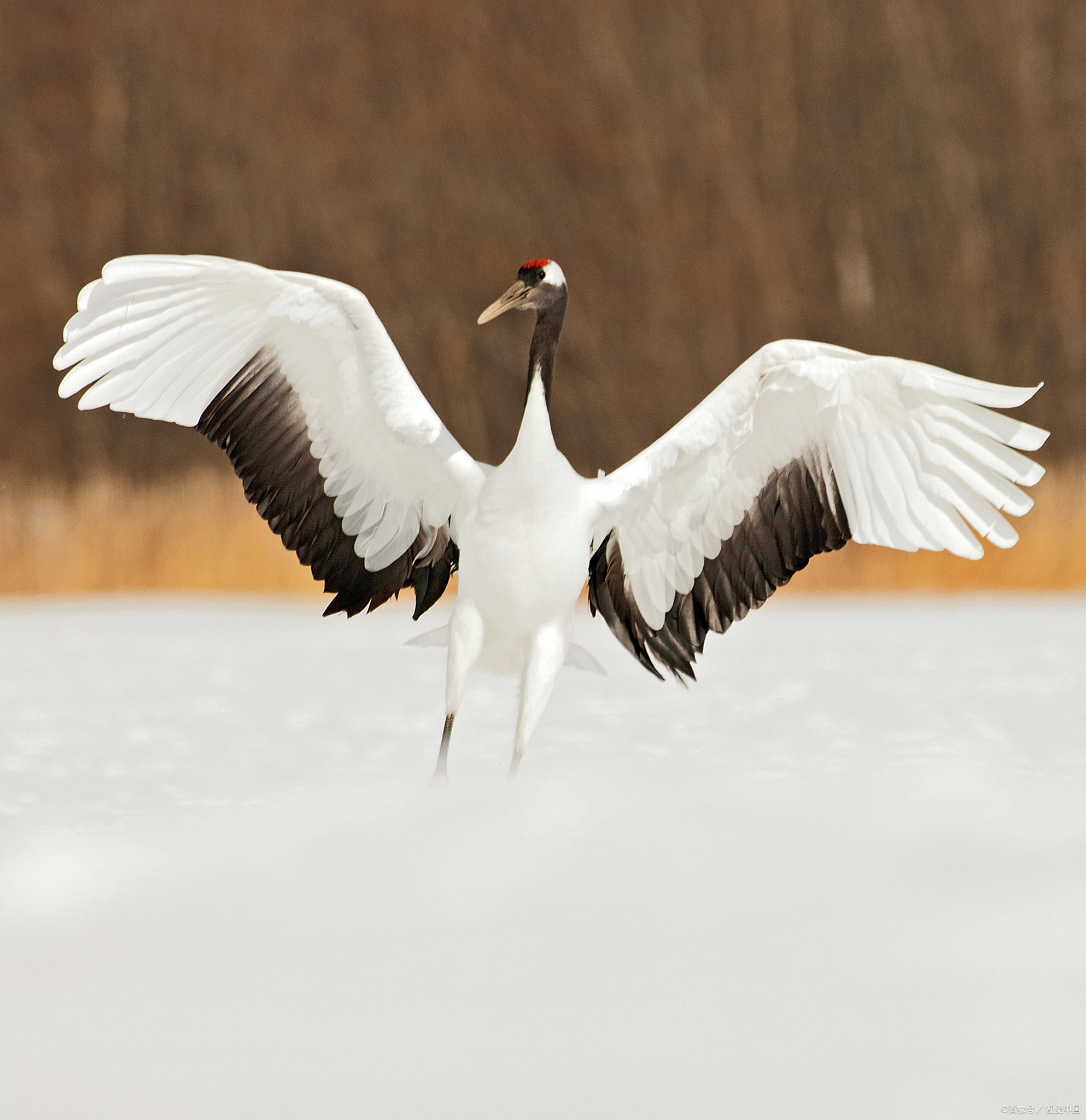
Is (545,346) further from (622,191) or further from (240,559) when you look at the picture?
(622,191)

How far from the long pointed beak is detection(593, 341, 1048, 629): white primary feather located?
517mm

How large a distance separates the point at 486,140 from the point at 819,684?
274 inches

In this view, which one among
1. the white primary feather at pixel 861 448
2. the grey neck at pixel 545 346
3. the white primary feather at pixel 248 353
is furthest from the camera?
the grey neck at pixel 545 346

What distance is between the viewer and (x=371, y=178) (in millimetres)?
11938

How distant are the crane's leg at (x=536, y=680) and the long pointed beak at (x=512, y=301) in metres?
0.84

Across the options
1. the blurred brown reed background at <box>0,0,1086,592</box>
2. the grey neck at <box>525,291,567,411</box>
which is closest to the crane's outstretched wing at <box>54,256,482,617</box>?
the grey neck at <box>525,291,567,411</box>

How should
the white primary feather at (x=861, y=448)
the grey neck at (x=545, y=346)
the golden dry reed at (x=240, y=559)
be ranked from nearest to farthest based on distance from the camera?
the white primary feather at (x=861, y=448), the grey neck at (x=545, y=346), the golden dry reed at (x=240, y=559)

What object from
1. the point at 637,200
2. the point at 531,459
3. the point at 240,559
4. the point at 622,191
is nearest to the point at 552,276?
the point at 531,459

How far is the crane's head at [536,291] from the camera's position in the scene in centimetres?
421

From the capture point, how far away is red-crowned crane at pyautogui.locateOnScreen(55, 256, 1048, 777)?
3.96m

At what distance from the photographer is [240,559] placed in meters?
8.25

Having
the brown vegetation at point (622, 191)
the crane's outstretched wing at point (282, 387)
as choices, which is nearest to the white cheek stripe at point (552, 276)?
the crane's outstretched wing at point (282, 387)

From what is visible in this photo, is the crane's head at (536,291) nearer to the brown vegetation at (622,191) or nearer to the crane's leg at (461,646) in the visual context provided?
the crane's leg at (461,646)

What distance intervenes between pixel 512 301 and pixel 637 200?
23.3ft
